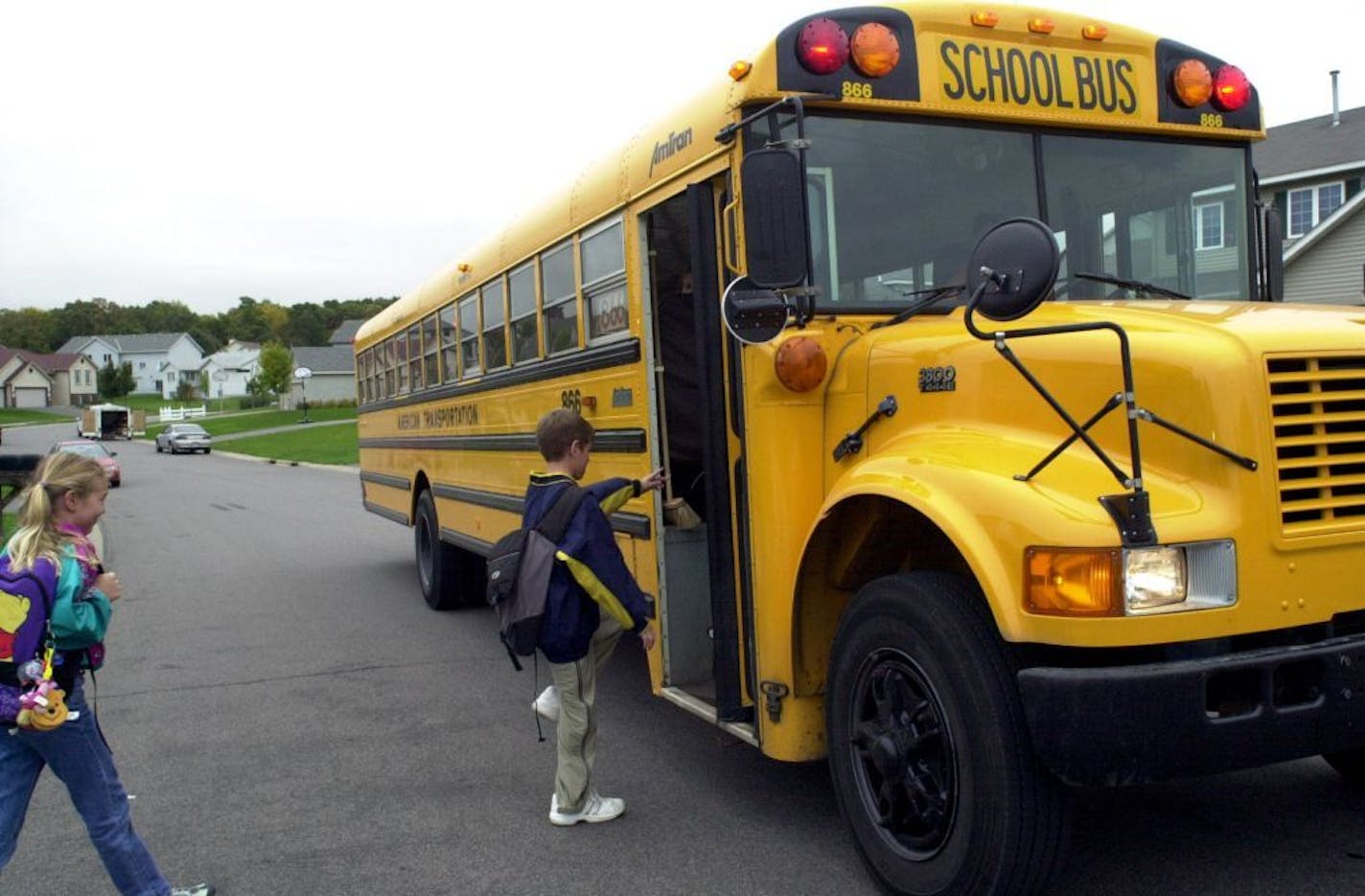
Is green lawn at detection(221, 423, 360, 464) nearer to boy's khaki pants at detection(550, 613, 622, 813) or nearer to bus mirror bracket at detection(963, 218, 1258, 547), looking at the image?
boy's khaki pants at detection(550, 613, 622, 813)

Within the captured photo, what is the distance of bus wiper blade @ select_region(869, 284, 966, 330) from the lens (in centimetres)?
357

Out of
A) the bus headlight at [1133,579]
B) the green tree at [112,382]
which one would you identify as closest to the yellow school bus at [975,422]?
the bus headlight at [1133,579]

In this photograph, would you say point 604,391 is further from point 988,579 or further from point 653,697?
point 988,579

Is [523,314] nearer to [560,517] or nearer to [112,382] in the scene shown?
[560,517]

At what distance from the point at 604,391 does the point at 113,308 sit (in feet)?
470

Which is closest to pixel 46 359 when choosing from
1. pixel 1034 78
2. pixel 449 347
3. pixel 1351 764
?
pixel 449 347

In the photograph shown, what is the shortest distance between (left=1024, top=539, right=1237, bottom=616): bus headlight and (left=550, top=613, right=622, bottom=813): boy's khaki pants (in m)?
1.87

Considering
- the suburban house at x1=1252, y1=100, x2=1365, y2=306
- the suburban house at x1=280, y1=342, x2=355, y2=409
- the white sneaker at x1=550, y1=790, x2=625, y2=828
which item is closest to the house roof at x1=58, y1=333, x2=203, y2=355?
the suburban house at x1=280, y1=342, x2=355, y2=409

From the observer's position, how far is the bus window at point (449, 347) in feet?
26.0

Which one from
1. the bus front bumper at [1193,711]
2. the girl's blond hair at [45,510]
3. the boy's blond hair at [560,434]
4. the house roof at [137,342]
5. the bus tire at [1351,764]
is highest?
the house roof at [137,342]

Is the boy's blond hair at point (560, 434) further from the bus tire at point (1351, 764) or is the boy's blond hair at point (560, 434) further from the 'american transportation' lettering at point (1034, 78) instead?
the bus tire at point (1351, 764)

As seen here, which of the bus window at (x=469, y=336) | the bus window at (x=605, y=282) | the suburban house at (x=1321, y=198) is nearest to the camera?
the bus window at (x=605, y=282)

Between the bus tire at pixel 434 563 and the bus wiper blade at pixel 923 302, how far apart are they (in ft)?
18.4

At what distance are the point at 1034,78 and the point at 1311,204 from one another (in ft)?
85.4
